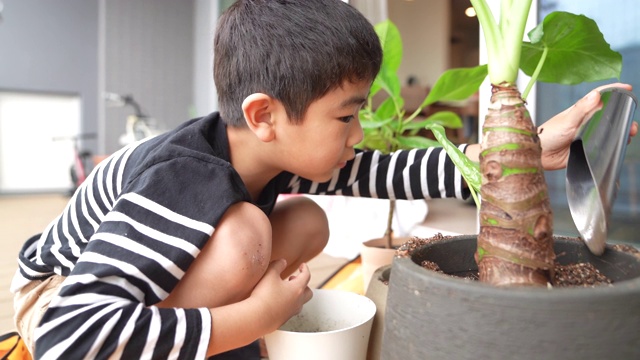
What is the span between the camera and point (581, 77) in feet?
1.96

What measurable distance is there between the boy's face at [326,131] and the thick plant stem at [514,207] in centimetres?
32

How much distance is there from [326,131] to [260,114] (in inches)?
4.0

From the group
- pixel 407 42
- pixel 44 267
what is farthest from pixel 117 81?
pixel 44 267

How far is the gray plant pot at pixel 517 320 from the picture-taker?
279mm

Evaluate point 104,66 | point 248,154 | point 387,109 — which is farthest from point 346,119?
point 104,66

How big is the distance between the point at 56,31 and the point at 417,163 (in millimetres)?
5417

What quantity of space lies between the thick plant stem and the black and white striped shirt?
0.32 meters

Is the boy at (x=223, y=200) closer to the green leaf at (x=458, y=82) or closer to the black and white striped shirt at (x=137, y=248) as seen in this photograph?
the black and white striped shirt at (x=137, y=248)

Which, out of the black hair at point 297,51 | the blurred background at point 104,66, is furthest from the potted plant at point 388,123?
the blurred background at point 104,66

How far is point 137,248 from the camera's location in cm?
51

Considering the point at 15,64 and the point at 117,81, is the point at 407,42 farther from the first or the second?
the point at 15,64

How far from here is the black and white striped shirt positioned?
1.56ft

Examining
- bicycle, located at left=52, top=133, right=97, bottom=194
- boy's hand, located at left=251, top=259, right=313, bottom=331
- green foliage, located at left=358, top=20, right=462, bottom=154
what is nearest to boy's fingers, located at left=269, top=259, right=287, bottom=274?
boy's hand, located at left=251, top=259, right=313, bottom=331

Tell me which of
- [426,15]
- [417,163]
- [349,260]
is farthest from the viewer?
[426,15]
